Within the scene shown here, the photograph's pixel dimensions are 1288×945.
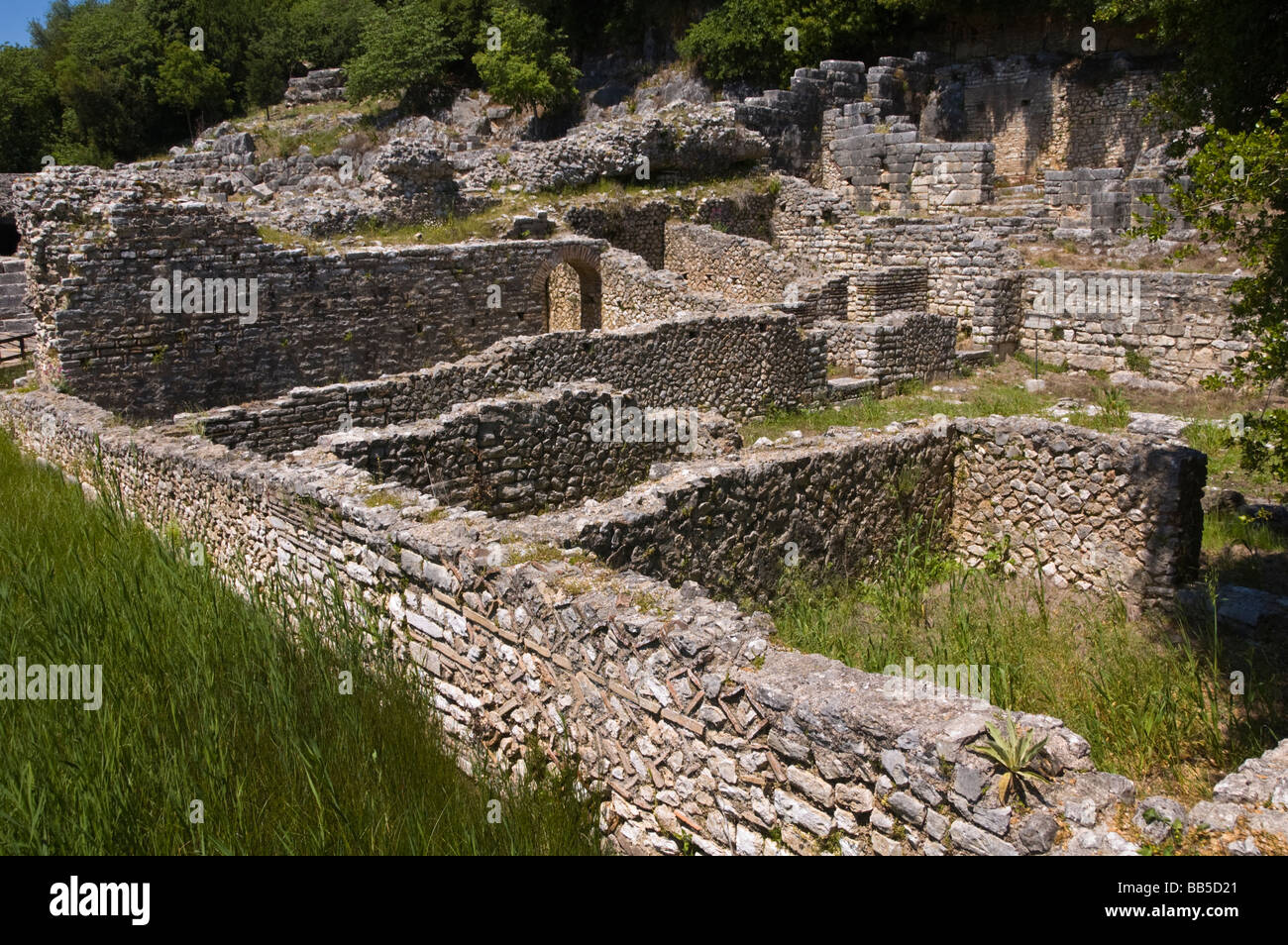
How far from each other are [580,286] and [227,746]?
1489cm

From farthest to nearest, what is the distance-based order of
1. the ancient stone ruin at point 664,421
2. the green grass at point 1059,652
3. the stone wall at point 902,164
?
the stone wall at point 902,164 < the green grass at point 1059,652 < the ancient stone ruin at point 664,421

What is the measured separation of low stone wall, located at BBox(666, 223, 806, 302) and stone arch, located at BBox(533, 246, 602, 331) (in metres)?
2.37

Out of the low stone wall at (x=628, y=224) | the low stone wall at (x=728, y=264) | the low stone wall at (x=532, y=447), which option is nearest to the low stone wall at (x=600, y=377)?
the low stone wall at (x=532, y=447)

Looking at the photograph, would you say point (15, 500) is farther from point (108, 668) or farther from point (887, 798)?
point (887, 798)

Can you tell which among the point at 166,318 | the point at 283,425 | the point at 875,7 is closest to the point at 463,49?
the point at 875,7

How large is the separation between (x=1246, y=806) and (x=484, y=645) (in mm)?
3421

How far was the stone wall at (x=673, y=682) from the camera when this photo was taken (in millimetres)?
3539

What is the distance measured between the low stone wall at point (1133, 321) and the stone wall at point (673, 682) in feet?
30.5

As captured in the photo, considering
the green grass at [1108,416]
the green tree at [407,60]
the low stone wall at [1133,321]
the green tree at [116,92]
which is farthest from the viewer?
the green tree at [116,92]

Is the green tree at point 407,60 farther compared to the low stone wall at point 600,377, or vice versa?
the green tree at point 407,60

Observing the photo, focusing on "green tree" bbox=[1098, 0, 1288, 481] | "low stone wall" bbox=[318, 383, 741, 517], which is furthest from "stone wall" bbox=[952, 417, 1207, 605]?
"low stone wall" bbox=[318, 383, 741, 517]

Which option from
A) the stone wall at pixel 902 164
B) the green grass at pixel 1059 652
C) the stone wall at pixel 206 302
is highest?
the stone wall at pixel 902 164

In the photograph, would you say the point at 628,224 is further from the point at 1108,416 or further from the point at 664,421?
the point at 664,421

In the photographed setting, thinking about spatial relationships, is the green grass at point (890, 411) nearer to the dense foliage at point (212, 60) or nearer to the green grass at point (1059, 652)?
the green grass at point (1059, 652)
